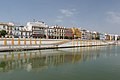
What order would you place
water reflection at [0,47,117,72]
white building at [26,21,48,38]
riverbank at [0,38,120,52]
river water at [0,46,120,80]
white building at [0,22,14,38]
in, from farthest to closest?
1. white building at [26,21,48,38]
2. white building at [0,22,14,38]
3. riverbank at [0,38,120,52]
4. water reflection at [0,47,117,72]
5. river water at [0,46,120,80]

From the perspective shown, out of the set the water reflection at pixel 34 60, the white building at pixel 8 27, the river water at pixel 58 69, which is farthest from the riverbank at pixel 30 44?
the white building at pixel 8 27

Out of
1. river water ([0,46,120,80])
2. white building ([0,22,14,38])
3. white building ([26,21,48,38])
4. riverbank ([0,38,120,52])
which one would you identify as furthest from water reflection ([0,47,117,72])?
white building ([26,21,48,38])

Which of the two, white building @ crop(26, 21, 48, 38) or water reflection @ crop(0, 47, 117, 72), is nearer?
water reflection @ crop(0, 47, 117, 72)

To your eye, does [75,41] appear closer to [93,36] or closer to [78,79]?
[78,79]

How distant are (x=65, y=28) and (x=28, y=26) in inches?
661

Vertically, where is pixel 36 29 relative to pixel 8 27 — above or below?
below

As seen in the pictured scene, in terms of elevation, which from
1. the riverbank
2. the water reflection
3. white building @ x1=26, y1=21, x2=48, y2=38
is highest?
white building @ x1=26, y1=21, x2=48, y2=38

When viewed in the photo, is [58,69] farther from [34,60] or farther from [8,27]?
[8,27]

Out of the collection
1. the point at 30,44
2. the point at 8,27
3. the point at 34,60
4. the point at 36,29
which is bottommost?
the point at 34,60

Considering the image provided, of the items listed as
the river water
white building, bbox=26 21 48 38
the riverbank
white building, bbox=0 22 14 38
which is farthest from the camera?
white building, bbox=26 21 48 38

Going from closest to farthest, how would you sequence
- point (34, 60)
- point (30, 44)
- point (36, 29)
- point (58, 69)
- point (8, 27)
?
point (58, 69) → point (34, 60) → point (30, 44) → point (8, 27) → point (36, 29)

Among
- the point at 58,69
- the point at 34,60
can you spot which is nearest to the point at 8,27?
the point at 34,60

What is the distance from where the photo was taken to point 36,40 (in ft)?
106

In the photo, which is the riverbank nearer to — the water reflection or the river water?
the water reflection
